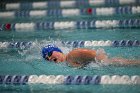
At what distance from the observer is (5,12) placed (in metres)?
7.99

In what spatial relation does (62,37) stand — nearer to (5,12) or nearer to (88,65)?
(88,65)

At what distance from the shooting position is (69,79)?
12.5 feet

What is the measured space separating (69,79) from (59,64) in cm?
70

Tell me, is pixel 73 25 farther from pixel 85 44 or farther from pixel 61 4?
pixel 61 4

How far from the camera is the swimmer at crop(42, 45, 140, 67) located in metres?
4.13

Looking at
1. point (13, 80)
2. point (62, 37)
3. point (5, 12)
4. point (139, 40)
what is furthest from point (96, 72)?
point (5, 12)

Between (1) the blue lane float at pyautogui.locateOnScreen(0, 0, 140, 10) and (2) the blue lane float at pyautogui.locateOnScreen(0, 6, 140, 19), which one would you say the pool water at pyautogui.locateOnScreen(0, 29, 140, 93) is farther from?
(1) the blue lane float at pyautogui.locateOnScreen(0, 0, 140, 10)

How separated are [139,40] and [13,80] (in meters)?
2.14

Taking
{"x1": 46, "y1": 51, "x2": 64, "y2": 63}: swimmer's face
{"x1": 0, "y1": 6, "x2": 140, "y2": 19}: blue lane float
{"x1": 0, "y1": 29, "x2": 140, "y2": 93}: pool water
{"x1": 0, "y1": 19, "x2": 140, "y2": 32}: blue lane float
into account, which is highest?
{"x1": 0, "y1": 6, "x2": 140, "y2": 19}: blue lane float

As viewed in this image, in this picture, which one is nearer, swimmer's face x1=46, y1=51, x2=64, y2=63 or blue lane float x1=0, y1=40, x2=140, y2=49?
swimmer's face x1=46, y1=51, x2=64, y2=63

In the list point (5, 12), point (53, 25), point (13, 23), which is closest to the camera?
point (53, 25)

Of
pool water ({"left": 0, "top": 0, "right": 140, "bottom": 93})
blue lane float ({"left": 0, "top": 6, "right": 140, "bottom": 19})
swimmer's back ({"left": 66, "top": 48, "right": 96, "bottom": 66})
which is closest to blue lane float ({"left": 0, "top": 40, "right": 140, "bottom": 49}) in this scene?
pool water ({"left": 0, "top": 0, "right": 140, "bottom": 93})

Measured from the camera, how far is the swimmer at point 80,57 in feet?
13.5

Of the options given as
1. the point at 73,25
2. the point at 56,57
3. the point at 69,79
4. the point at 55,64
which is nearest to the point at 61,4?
the point at 73,25
